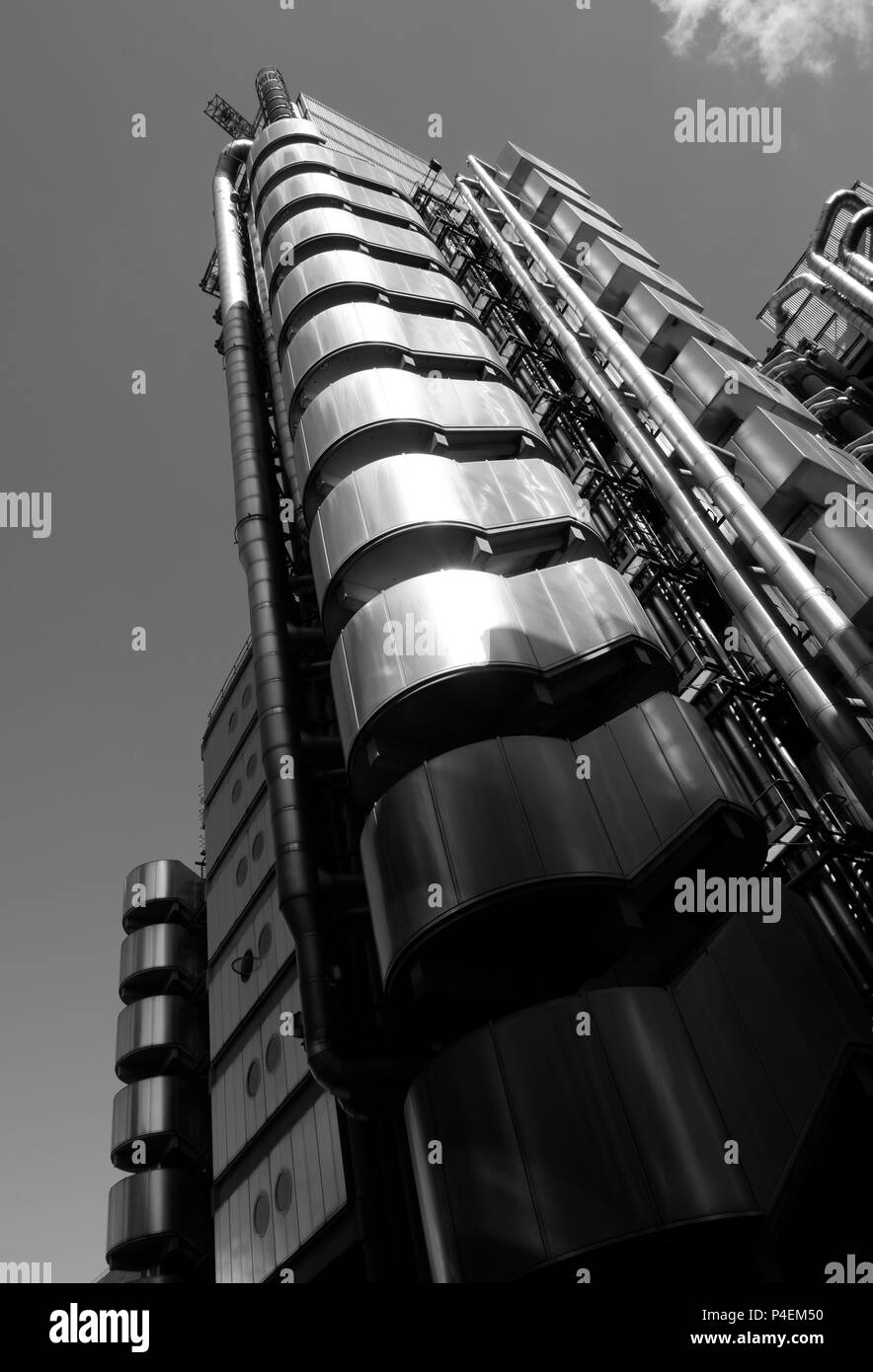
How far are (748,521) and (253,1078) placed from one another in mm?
17384

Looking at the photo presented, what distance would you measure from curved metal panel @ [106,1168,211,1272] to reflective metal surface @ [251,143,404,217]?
34.5 meters

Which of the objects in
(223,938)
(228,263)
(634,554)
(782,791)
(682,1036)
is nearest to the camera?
(682,1036)

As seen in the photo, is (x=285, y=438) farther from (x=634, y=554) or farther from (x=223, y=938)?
(x=223, y=938)

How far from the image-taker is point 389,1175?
17609 mm

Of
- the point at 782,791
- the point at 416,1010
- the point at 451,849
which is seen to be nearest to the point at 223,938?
the point at 416,1010

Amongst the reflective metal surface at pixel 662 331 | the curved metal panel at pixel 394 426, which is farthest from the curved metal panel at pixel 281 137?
the curved metal panel at pixel 394 426

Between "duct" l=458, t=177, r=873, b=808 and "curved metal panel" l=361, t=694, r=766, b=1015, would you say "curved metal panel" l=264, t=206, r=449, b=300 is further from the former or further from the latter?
"curved metal panel" l=361, t=694, r=766, b=1015

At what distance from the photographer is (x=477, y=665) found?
16953 millimetres

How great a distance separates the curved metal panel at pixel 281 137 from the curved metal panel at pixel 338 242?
21.8 feet

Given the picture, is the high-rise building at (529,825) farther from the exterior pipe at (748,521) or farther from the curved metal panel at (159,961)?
the curved metal panel at (159,961)

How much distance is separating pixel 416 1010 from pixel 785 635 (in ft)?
31.4

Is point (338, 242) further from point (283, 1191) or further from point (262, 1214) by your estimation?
point (262, 1214)

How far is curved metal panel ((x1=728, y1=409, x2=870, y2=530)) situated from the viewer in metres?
19.5

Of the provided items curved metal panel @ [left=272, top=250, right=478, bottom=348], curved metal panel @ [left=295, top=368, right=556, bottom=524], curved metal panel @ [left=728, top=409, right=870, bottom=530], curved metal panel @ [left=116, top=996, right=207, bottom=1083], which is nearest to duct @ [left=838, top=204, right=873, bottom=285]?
curved metal panel @ [left=272, top=250, right=478, bottom=348]
